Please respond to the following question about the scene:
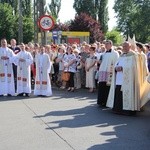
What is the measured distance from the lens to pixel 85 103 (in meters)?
14.1

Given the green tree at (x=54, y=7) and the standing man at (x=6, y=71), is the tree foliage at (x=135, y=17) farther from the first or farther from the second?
the standing man at (x=6, y=71)

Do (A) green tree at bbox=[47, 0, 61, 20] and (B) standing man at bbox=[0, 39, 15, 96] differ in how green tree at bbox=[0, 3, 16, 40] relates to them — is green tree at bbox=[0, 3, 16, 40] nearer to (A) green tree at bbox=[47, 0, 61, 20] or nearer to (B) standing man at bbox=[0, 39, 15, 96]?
(A) green tree at bbox=[47, 0, 61, 20]

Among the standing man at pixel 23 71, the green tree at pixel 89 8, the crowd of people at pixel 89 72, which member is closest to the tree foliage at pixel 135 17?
the green tree at pixel 89 8

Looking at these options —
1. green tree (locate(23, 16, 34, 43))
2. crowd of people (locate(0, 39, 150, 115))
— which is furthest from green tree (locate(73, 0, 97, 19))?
crowd of people (locate(0, 39, 150, 115))

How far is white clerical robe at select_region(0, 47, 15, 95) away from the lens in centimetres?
1609

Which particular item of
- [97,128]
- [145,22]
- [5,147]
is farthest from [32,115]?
[145,22]

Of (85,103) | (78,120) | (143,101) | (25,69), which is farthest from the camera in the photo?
(25,69)

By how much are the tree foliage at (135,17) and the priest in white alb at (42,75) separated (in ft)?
158

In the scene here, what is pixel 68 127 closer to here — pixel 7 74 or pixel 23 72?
pixel 23 72

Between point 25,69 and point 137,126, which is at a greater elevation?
point 25,69

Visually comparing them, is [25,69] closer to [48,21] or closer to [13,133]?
[48,21]

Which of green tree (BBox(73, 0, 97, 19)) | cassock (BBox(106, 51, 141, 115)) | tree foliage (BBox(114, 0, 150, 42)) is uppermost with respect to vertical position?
green tree (BBox(73, 0, 97, 19))

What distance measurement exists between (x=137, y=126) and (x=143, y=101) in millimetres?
1807

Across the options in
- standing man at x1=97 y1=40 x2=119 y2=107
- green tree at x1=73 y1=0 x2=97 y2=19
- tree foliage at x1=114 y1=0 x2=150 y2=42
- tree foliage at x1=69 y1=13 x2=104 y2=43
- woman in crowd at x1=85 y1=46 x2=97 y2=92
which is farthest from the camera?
green tree at x1=73 y1=0 x2=97 y2=19
